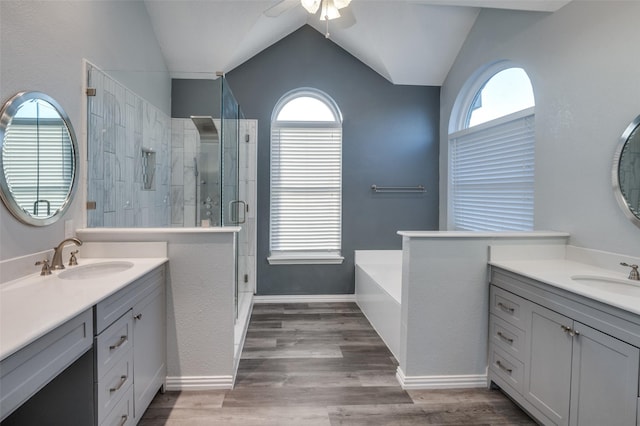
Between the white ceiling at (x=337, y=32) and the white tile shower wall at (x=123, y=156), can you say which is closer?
the white tile shower wall at (x=123, y=156)

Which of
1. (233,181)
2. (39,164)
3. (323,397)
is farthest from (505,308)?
(39,164)

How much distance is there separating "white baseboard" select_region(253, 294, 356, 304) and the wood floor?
42.3 inches

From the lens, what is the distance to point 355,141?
4043mm

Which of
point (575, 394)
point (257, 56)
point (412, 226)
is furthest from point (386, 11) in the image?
point (575, 394)

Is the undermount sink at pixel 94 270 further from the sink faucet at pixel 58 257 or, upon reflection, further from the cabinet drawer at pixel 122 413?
the cabinet drawer at pixel 122 413

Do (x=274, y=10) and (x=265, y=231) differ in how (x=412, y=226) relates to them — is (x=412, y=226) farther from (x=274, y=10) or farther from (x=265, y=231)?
(x=274, y=10)

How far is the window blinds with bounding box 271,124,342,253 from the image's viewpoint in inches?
159

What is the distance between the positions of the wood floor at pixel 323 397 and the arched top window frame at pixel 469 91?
2.57 meters

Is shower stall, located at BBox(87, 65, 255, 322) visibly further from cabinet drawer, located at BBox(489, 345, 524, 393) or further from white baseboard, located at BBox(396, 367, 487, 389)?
cabinet drawer, located at BBox(489, 345, 524, 393)

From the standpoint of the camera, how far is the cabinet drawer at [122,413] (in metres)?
1.51

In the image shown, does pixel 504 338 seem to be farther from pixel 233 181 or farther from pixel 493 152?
pixel 233 181

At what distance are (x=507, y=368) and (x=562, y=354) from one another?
47 cm

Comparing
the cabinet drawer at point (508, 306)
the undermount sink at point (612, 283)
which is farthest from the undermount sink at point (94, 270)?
the undermount sink at point (612, 283)

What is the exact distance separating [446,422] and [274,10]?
273 centimetres
